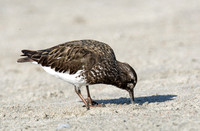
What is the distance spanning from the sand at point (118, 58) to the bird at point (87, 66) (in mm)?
503

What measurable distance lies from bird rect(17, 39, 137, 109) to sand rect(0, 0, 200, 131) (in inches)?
19.8

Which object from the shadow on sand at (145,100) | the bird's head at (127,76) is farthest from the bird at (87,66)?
the shadow on sand at (145,100)

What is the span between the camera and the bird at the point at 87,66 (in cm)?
817

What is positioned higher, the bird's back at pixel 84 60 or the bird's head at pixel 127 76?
the bird's back at pixel 84 60

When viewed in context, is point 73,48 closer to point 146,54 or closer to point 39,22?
point 146,54

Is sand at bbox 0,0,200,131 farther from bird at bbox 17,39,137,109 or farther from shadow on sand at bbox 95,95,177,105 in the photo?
bird at bbox 17,39,137,109

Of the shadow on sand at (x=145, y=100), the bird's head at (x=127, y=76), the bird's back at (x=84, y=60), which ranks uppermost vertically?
the bird's back at (x=84, y=60)

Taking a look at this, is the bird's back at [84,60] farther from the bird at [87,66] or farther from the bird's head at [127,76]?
the bird's head at [127,76]

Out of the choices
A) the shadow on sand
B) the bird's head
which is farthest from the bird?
the shadow on sand

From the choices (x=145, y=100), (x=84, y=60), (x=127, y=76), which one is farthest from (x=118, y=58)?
(x=84, y=60)

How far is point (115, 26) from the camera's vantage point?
2080 cm

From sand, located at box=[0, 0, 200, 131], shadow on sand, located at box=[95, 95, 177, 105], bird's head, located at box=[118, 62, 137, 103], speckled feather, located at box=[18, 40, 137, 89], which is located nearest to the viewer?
sand, located at box=[0, 0, 200, 131]

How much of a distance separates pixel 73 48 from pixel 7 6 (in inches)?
701

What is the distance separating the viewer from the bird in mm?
8172
